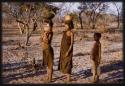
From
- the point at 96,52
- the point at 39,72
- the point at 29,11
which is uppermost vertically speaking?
the point at 29,11

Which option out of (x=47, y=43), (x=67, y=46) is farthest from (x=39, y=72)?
(x=67, y=46)

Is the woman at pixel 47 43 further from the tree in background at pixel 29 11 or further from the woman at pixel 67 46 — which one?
the tree in background at pixel 29 11

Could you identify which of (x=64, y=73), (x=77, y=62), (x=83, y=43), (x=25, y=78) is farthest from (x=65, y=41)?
(x=83, y=43)

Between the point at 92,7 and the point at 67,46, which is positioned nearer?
the point at 67,46

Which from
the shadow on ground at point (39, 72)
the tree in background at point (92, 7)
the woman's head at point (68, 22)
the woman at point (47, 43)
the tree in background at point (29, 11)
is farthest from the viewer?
the tree in background at point (92, 7)

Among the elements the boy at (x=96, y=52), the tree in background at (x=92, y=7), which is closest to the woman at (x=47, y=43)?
the boy at (x=96, y=52)

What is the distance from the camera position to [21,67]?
333 inches

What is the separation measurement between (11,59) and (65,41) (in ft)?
11.5

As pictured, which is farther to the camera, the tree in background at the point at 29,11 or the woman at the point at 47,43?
the tree in background at the point at 29,11

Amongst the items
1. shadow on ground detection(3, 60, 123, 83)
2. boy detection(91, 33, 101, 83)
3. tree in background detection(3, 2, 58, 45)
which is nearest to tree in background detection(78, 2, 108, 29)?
tree in background detection(3, 2, 58, 45)

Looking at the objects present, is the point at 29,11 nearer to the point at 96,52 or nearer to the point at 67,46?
the point at 67,46

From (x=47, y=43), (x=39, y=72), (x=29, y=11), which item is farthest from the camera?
(x=29, y=11)

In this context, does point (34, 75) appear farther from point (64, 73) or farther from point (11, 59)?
point (11, 59)

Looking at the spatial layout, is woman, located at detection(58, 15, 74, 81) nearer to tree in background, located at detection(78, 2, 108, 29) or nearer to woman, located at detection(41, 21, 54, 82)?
woman, located at detection(41, 21, 54, 82)
